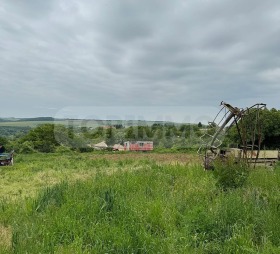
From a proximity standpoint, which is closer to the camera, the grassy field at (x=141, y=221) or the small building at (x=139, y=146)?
the grassy field at (x=141, y=221)

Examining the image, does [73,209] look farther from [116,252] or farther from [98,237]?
[116,252]

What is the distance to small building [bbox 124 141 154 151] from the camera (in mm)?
24559

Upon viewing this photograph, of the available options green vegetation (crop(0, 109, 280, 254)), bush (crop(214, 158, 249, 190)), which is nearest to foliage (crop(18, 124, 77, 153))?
green vegetation (crop(0, 109, 280, 254))

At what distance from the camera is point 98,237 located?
351 centimetres

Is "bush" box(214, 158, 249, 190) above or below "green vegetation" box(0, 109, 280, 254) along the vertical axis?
above

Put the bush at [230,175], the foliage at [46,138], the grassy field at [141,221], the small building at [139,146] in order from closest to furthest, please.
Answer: the grassy field at [141,221] → the bush at [230,175] → the foliage at [46,138] → the small building at [139,146]

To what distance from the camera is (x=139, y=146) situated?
24938 mm

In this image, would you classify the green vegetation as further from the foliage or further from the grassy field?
the foliage

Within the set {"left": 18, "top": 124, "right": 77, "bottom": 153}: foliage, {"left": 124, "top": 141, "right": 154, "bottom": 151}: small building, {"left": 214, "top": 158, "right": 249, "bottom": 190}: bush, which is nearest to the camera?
{"left": 214, "top": 158, "right": 249, "bottom": 190}: bush

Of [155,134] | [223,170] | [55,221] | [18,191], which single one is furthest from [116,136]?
[55,221]

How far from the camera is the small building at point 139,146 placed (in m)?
24.6

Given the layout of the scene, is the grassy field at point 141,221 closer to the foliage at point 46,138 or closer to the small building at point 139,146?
the small building at point 139,146

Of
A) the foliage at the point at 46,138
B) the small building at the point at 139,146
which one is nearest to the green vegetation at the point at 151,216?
the small building at the point at 139,146

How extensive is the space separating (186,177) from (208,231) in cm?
355
